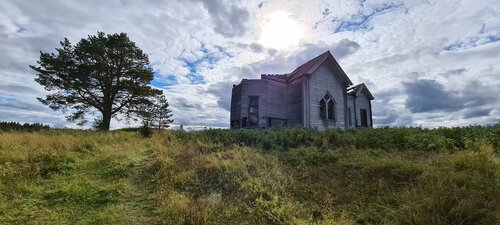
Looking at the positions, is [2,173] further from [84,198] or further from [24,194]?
[84,198]

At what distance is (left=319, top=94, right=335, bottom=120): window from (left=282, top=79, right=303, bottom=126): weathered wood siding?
206 cm

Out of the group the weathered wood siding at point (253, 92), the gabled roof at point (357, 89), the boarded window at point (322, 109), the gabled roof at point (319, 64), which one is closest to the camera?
the gabled roof at point (319, 64)

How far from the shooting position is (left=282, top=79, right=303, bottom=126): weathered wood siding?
2278 centimetres

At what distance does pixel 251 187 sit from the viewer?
22.7 feet

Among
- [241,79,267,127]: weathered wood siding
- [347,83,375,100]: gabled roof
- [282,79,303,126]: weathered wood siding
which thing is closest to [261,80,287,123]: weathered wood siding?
[241,79,267,127]: weathered wood siding

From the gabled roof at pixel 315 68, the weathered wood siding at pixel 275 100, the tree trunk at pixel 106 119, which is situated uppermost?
the gabled roof at pixel 315 68

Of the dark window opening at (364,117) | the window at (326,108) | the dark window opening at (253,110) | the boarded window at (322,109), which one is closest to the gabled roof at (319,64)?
the window at (326,108)

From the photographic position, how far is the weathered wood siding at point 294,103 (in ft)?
74.7

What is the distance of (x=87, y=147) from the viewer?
11922mm

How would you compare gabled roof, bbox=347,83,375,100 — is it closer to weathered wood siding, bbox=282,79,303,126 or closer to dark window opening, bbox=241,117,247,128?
weathered wood siding, bbox=282,79,303,126

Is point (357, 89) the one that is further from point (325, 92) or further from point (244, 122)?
point (244, 122)

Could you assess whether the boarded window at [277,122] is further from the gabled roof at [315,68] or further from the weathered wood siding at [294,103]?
the gabled roof at [315,68]

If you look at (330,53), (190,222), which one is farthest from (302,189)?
(330,53)

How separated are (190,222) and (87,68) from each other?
27.0m
